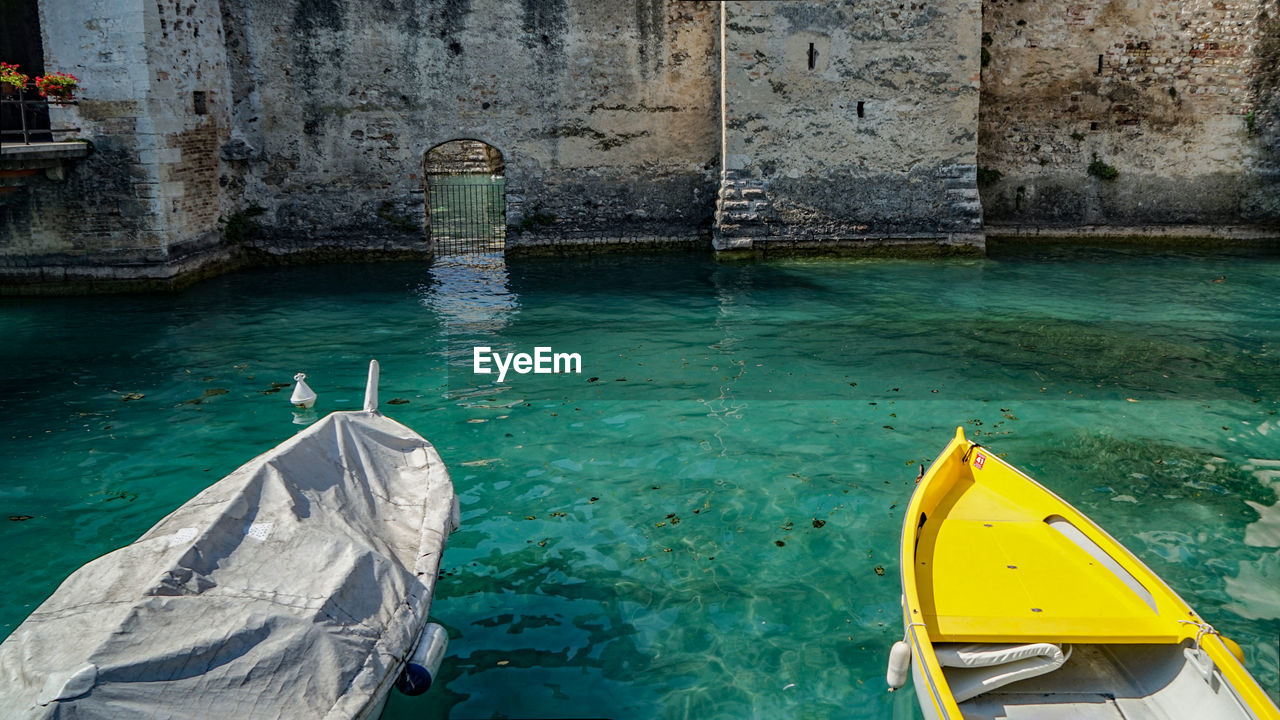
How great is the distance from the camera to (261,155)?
588 inches

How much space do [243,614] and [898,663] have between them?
2.62 meters

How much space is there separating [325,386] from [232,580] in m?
5.48

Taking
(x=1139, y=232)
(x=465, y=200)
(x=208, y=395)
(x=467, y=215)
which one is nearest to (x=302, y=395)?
(x=208, y=395)

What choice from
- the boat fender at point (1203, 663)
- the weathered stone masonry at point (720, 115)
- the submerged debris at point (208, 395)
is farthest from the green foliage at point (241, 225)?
the boat fender at point (1203, 663)

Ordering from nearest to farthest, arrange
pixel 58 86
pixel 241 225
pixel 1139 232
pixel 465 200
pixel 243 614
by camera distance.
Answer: pixel 243 614
pixel 58 86
pixel 241 225
pixel 1139 232
pixel 465 200

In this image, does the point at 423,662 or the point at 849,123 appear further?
the point at 849,123

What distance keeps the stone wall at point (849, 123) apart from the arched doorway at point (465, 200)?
424 cm

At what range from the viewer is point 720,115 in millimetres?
15555

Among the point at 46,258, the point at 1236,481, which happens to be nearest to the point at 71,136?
the point at 46,258

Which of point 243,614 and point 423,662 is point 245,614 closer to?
point 243,614

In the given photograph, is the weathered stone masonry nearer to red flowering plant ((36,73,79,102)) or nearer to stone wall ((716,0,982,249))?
stone wall ((716,0,982,249))

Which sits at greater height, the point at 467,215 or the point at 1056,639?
the point at 467,215

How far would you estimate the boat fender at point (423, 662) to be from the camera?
13.1 feet

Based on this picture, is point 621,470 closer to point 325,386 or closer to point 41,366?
point 325,386
